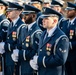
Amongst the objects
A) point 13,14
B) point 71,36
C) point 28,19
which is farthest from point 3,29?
point 71,36

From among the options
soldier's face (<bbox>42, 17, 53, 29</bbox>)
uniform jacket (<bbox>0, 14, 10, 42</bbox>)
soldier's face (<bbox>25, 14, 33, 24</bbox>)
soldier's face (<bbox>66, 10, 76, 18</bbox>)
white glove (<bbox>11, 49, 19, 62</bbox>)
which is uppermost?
soldier's face (<bbox>42, 17, 53, 29</bbox>)

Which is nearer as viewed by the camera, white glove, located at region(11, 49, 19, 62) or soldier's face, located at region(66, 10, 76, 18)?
white glove, located at region(11, 49, 19, 62)

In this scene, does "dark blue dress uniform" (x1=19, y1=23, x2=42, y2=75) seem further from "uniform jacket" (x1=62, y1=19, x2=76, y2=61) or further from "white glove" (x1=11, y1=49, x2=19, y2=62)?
"uniform jacket" (x1=62, y1=19, x2=76, y2=61)

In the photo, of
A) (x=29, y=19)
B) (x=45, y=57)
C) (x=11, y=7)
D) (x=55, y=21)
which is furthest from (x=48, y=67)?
(x=11, y=7)

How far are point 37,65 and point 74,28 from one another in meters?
1.56

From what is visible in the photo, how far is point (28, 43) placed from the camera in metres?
5.69

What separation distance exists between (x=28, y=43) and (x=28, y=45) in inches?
1.3

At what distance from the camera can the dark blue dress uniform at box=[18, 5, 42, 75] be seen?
18.5ft

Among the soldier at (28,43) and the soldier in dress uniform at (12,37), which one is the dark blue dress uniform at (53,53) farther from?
the soldier in dress uniform at (12,37)

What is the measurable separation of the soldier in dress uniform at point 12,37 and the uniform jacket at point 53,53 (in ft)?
3.85

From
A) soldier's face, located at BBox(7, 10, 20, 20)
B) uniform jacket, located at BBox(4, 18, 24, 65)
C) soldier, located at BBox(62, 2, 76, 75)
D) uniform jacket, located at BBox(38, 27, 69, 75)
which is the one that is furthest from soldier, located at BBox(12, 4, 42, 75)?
soldier, located at BBox(62, 2, 76, 75)

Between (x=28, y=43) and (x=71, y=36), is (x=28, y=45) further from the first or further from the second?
(x=71, y=36)

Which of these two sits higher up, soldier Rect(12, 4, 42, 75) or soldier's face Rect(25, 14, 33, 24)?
soldier's face Rect(25, 14, 33, 24)

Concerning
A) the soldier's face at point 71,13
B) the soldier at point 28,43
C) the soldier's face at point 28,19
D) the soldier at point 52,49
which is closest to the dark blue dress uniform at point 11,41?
the soldier at point 28,43
